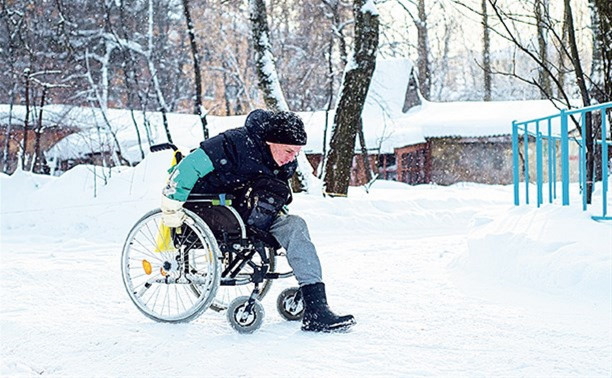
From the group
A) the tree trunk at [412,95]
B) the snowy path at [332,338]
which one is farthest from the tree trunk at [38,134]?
the tree trunk at [412,95]

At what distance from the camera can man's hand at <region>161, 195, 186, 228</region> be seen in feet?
11.6

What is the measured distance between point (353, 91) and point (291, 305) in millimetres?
7489

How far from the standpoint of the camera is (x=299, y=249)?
3.55m

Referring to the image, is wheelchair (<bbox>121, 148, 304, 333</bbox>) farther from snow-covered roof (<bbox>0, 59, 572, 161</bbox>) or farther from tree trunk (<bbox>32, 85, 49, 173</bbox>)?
snow-covered roof (<bbox>0, 59, 572, 161</bbox>)

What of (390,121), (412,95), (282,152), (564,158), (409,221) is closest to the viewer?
(282,152)

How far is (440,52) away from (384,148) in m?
22.0

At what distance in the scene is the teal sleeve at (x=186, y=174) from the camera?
356 centimetres

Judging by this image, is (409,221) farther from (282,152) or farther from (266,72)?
(282,152)

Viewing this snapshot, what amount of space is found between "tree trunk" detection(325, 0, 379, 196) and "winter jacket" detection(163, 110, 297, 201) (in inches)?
285

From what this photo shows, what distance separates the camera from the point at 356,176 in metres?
25.5

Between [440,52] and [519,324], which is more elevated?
[440,52]

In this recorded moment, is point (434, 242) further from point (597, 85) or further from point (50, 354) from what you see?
point (50, 354)

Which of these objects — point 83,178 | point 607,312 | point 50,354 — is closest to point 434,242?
point 607,312

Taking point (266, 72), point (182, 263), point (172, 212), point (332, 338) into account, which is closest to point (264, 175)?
point (172, 212)
